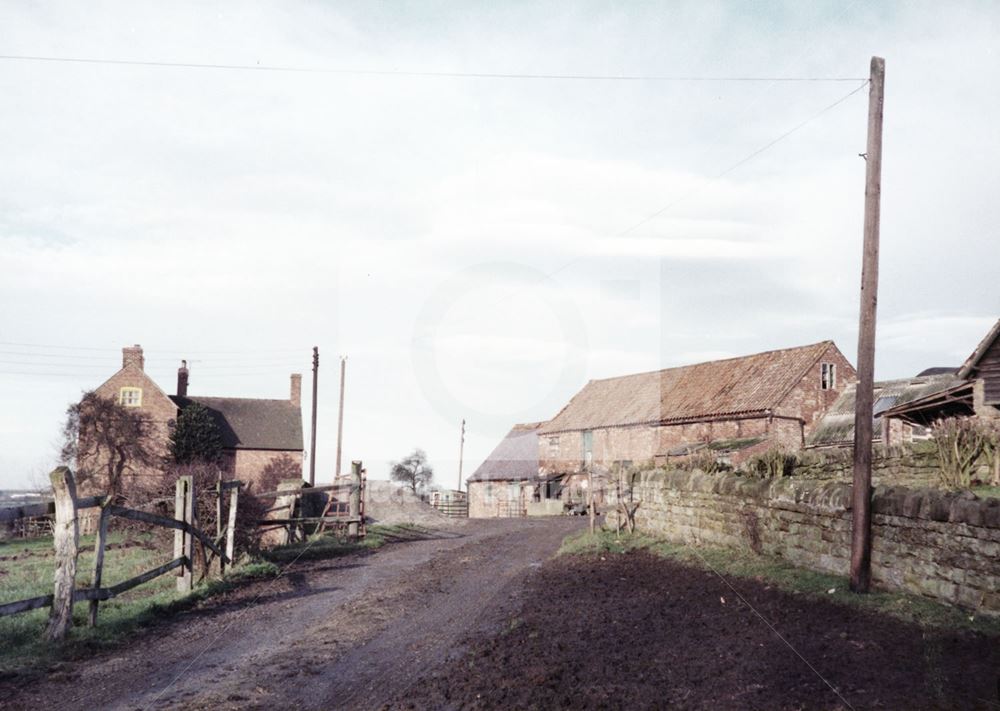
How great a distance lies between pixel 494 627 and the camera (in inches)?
363

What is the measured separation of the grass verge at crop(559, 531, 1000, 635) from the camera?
779 cm

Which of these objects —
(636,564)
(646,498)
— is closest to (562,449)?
(646,498)

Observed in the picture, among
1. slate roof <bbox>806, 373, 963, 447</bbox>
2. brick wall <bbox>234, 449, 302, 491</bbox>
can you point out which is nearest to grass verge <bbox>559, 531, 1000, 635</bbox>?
slate roof <bbox>806, 373, 963, 447</bbox>

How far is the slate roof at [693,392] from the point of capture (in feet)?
130

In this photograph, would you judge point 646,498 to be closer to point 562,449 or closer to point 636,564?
point 636,564

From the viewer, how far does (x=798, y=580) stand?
34.7 ft

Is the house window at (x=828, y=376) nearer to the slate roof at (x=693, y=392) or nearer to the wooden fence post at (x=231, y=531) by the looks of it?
the slate roof at (x=693, y=392)

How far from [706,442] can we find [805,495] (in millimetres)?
28860

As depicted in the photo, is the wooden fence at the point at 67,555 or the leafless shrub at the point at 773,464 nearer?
the wooden fence at the point at 67,555

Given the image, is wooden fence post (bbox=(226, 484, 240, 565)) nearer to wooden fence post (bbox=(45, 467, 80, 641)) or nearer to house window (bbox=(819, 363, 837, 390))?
wooden fence post (bbox=(45, 467, 80, 641))

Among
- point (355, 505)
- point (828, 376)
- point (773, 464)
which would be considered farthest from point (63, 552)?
point (828, 376)

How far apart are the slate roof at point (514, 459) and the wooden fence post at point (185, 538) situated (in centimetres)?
3974

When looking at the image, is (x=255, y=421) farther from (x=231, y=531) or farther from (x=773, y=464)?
(x=773, y=464)

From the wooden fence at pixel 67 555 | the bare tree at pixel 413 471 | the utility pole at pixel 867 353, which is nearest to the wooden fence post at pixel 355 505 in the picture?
the wooden fence at pixel 67 555
